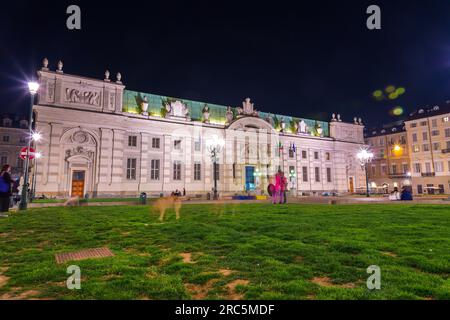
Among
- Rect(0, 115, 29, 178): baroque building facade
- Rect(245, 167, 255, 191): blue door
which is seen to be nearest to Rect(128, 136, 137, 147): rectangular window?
Rect(245, 167, 255, 191): blue door

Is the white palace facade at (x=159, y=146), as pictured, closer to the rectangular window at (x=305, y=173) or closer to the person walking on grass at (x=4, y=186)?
the rectangular window at (x=305, y=173)

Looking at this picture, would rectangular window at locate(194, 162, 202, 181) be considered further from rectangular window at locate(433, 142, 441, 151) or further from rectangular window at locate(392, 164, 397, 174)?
rectangular window at locate(392, 164, 397, 174)

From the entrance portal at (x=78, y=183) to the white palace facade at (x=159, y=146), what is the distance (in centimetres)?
11

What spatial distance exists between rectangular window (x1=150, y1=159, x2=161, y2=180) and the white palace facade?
0.14 m

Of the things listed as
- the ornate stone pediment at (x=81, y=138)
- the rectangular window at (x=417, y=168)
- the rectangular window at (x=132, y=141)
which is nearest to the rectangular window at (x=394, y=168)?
the rectangular window at (x=417, y=168)

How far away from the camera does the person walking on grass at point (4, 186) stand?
40.7ft

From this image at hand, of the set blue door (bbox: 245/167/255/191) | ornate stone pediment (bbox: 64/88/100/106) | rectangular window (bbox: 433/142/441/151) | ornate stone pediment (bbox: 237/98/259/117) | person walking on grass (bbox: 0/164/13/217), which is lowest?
person walking on grass (bbox: 0/164/13/217)

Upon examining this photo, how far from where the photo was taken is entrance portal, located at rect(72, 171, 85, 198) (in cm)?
3406

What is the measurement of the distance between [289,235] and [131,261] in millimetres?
4540

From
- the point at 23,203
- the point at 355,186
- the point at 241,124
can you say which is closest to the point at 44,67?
the point at 23,203

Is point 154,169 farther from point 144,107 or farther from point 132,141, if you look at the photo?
point 144,107

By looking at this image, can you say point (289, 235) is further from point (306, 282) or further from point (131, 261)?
point (131, 261)

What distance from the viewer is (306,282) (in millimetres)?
4059

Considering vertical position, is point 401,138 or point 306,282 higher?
point 401,138
